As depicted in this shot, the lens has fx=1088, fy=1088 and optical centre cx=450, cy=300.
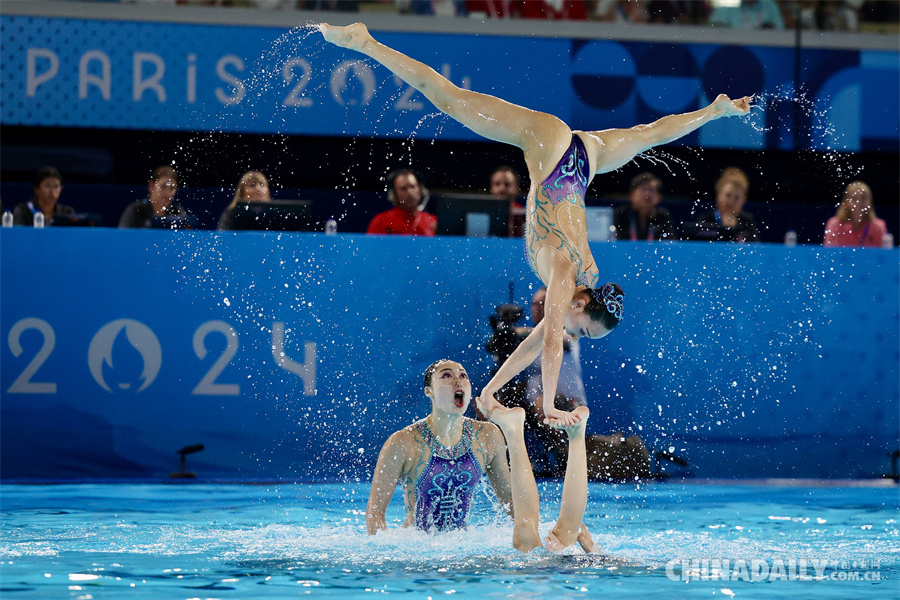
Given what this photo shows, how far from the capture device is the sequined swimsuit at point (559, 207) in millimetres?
4801

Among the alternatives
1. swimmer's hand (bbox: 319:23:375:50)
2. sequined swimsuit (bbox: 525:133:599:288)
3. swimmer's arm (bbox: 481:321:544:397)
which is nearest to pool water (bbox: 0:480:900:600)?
swimmer's arm (bbox: 481:321:544:397)

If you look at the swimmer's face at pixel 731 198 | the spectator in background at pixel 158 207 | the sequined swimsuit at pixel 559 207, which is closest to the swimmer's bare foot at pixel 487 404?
the sequined swimsuit at pixel 559 207

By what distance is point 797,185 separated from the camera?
10.3m

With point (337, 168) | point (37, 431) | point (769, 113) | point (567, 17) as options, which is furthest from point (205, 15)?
point (769, 113)

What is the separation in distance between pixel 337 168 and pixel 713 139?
356 cm

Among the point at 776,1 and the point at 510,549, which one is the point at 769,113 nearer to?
the point at 776,1

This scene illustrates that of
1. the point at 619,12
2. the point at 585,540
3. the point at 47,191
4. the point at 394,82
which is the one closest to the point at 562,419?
the point at 585,540

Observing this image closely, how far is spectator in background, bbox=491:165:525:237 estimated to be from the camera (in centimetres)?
732

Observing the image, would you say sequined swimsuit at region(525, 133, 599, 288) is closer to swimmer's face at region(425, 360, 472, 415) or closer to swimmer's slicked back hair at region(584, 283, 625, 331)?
swimmer's slicked back hair at region(584, 283, 625, 331)

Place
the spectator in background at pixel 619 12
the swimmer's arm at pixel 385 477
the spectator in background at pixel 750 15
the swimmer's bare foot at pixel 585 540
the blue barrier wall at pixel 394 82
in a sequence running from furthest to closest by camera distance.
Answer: the spectator in background at pixel 750 15 → the spectator in background at pixel 619 12 → the blue barrier wall at pixel 394 82 → the swimmer's arm at pixel 385 477 → the swimmer's bare foot at pixel 585 540

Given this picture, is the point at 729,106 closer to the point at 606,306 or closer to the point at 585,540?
the point at 606,306

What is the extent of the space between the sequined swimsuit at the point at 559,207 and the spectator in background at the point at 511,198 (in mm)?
2250

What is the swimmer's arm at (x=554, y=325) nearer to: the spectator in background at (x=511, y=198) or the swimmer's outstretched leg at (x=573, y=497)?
the swimmer's outstretched leg at (x=573, y=497)

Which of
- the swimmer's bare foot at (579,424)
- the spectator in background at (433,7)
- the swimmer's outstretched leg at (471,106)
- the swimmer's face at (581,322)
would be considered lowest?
the swimmer's bare foot at (579,424)
